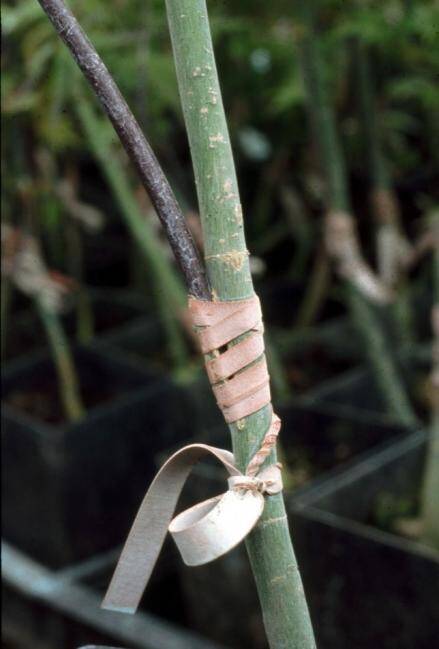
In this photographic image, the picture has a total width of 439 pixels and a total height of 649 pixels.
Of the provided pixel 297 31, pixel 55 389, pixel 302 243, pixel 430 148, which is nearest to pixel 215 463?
pixel 55 389

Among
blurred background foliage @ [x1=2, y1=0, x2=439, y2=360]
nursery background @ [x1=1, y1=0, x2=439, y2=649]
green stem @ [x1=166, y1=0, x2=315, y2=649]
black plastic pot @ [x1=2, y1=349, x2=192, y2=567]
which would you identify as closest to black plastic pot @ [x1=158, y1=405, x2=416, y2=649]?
nursery background @ [x1=1, y1=0, x2=439, y2=649]

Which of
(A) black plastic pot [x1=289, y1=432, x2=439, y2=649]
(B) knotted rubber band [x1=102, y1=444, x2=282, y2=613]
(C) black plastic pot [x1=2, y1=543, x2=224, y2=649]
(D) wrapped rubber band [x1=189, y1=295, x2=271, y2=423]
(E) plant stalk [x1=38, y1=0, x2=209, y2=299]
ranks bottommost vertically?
(C) black plastic pot [x1=2, y1=543, x2=224, y2=649]

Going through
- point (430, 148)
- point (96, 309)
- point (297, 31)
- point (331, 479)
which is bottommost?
point (331, 479)

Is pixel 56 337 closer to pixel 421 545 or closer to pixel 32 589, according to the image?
pixel 32 589

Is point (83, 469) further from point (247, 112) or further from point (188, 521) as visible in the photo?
point (188, 521)

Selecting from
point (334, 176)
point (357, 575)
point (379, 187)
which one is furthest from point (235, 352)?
point (379, 187)

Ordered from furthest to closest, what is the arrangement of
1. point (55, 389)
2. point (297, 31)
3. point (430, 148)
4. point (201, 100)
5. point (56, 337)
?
point (430, 148) < point (55, 389) < point (56, 337) < point (297, 31) < point (201, 100)

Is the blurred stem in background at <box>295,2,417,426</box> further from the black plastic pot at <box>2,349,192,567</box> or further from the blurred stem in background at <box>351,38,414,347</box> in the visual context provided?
the black plastic pot at <box>2,349,192,567</box>
